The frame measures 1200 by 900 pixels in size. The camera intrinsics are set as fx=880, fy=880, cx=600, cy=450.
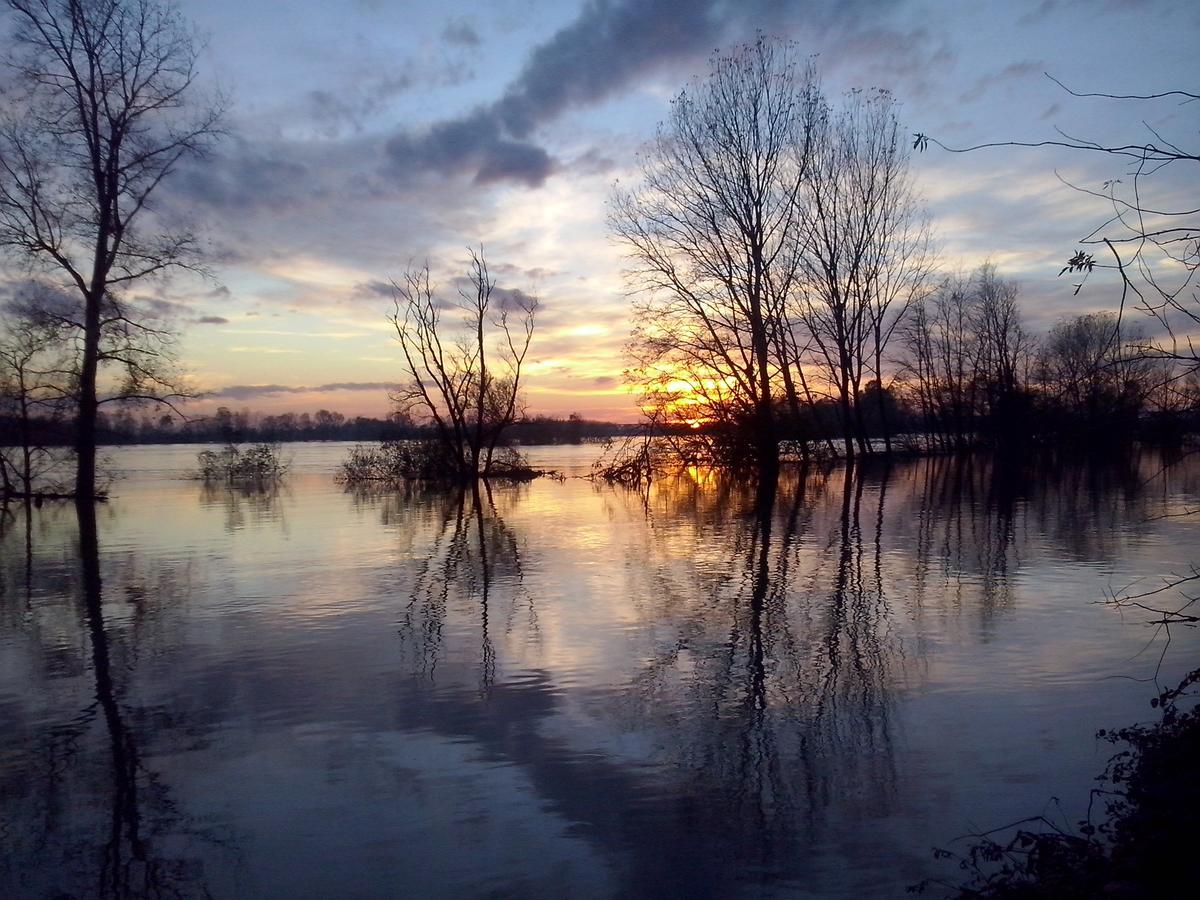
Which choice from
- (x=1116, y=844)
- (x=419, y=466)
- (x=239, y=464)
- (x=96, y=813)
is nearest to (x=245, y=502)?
(x=419, y=466)

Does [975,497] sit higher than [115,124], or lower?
lower

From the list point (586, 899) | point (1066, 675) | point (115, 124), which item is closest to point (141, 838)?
point (586, 899)

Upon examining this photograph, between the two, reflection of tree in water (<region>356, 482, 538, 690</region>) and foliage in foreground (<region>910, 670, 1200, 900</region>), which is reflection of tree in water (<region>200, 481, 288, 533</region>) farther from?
foliage in foreground (<region>910, 670, 1200, 900</region>)

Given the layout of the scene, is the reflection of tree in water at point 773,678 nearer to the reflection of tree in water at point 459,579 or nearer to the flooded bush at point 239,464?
the reflection of tree in water at point 459,579

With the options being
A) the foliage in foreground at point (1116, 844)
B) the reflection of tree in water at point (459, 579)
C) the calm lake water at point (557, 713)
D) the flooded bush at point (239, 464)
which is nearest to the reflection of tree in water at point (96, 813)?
the calm lake water at point (557, 713)

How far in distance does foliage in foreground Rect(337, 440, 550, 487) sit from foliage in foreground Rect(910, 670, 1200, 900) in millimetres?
33649

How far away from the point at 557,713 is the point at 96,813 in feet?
8.83

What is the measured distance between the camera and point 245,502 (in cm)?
2650

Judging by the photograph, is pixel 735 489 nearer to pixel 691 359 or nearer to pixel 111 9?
pixel 691 359

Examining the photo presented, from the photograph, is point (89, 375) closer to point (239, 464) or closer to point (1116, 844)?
point (239, 464)

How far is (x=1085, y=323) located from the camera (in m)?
9.22

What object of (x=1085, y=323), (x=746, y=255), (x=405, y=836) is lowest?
(x=405, y=836)

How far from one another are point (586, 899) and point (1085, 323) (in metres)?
8.27

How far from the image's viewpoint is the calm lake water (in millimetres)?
3939
